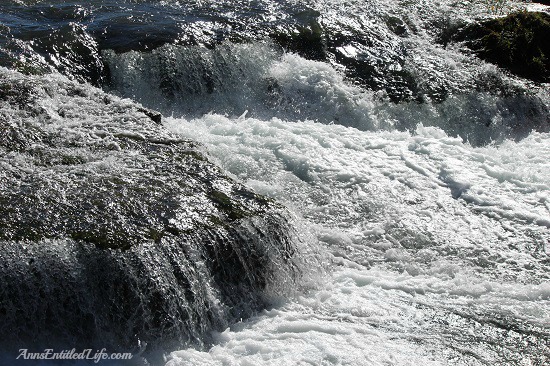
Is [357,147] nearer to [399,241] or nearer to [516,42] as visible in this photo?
[399,241]

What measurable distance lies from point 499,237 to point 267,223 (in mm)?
3357

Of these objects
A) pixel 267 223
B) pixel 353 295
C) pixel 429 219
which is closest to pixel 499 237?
pixel 429 219

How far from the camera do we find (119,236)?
21.6 ft

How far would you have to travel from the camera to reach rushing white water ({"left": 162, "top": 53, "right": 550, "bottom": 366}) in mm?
6641

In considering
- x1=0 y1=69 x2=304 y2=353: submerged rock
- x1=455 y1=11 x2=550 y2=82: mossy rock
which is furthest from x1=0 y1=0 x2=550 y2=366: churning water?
x1=455 y1=11 x2=550 y2=82: mossy rock

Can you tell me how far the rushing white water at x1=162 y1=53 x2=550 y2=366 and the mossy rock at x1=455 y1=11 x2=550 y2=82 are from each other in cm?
231

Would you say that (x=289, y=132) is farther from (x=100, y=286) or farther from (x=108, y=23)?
(x=100, y=286)

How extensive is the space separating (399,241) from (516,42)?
25.9ft

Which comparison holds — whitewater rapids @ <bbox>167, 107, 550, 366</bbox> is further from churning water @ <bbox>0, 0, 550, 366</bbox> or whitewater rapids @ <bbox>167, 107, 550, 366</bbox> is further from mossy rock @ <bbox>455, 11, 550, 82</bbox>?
mossy rock @ <bbox>455, 11, 550, 82</bbox>

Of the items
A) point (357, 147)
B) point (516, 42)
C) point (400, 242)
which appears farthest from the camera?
point (516, 42)

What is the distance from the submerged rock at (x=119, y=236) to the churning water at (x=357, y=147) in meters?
0.23

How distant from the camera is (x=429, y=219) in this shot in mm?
9258

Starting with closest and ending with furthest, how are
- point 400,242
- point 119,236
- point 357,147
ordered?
point 119,236 < point 400,242 < point 357,147

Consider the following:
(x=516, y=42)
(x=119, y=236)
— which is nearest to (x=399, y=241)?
(x=119, y=236)
